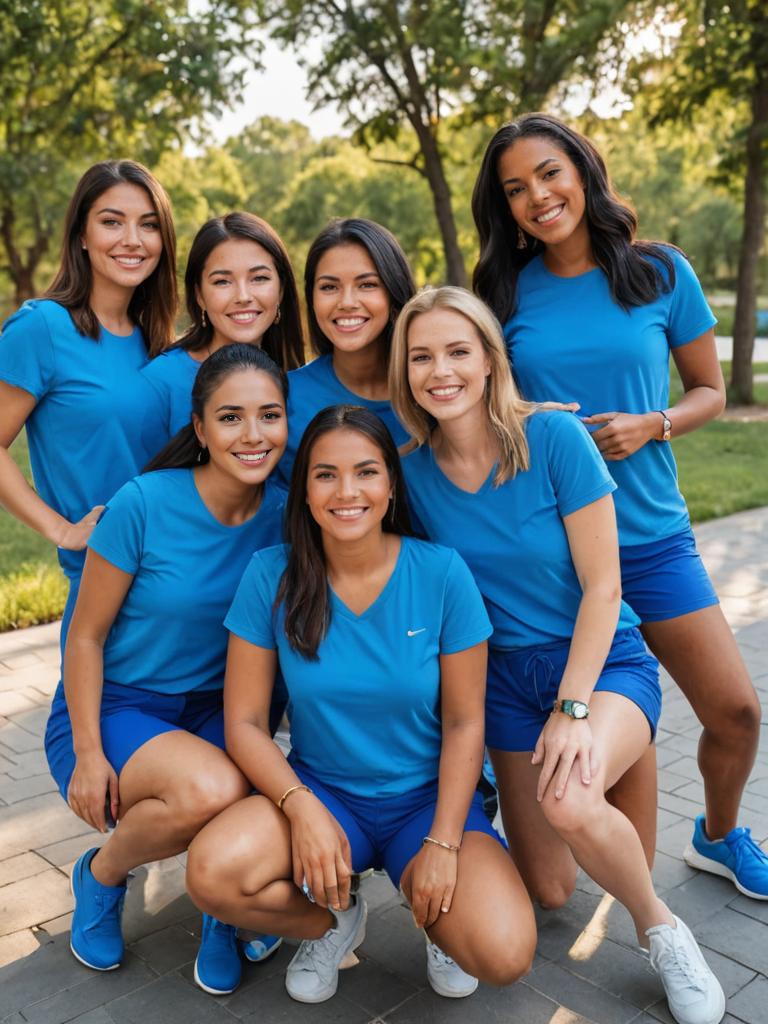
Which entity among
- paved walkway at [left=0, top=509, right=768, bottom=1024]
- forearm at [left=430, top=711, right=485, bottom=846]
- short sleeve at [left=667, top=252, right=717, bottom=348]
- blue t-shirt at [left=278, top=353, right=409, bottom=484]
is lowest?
paved walkway at [left=0, top=509, right=768, bottom=1024]

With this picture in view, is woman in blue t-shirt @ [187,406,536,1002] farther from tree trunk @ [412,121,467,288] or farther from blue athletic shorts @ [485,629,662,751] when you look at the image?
tree trunk @ [412,121,467,288]

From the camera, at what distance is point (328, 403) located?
3275mm

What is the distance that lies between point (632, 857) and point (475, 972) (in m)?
0.48

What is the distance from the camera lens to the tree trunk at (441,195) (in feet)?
47.0

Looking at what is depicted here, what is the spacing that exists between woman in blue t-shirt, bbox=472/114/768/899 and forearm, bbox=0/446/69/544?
4.86ft

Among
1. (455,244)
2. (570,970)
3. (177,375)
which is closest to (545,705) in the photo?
(570,970)

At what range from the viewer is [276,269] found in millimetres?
3365

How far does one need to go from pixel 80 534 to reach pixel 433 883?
1444mm

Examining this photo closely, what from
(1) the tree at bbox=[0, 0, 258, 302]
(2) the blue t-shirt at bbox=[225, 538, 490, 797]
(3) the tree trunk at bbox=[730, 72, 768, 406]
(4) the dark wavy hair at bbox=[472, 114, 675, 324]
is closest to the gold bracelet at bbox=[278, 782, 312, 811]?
(2) the blue t-shirt at bbox=[225, 538, 490, 797]

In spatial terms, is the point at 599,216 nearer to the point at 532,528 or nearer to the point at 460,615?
the point at 532,528

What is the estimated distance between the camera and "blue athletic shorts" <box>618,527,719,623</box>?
3.04 m

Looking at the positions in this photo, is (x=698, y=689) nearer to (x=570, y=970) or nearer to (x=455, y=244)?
(x=570, y=970)

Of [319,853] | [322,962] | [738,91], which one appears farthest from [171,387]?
[738,91]

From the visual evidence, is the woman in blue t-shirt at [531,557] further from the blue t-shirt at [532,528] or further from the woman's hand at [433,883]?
the woman's hand at [433,883]
